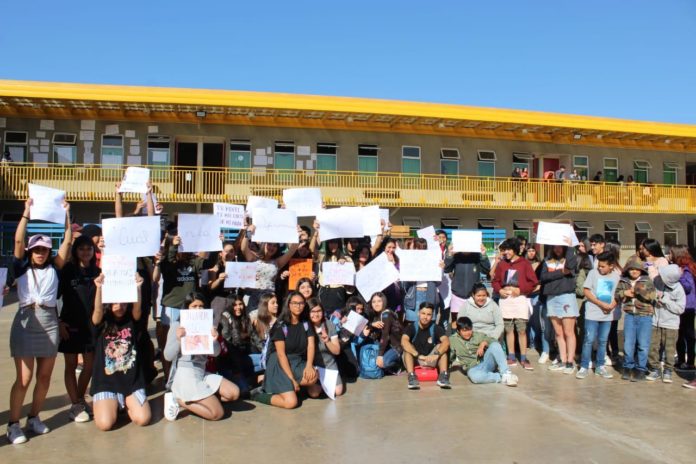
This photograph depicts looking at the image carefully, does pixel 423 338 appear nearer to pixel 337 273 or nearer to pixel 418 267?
pixel 418 267

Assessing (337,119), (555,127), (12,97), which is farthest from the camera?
(555,127)

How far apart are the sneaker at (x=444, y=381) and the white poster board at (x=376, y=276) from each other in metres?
1.34

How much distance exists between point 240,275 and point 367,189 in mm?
14460

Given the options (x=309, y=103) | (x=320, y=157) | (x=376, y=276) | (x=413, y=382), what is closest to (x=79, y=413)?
(x=413, y=382)

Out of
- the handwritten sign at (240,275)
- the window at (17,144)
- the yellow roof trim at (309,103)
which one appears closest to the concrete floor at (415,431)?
the handwritten sign at (240,275)

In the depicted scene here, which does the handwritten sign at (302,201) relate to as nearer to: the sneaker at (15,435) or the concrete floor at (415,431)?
the concrete floor at (415,431)

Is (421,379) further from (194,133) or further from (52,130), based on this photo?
(52,130)

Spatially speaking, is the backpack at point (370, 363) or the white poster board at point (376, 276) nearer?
the backpack at point (370, 363)

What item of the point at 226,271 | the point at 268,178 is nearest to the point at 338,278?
the point at 226,271

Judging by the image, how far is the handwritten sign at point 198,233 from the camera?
617 centimetres

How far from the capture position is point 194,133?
20375mm

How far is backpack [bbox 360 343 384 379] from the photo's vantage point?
6.92m

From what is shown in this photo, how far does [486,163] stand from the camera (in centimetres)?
2311

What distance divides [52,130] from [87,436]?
57.6 feet
